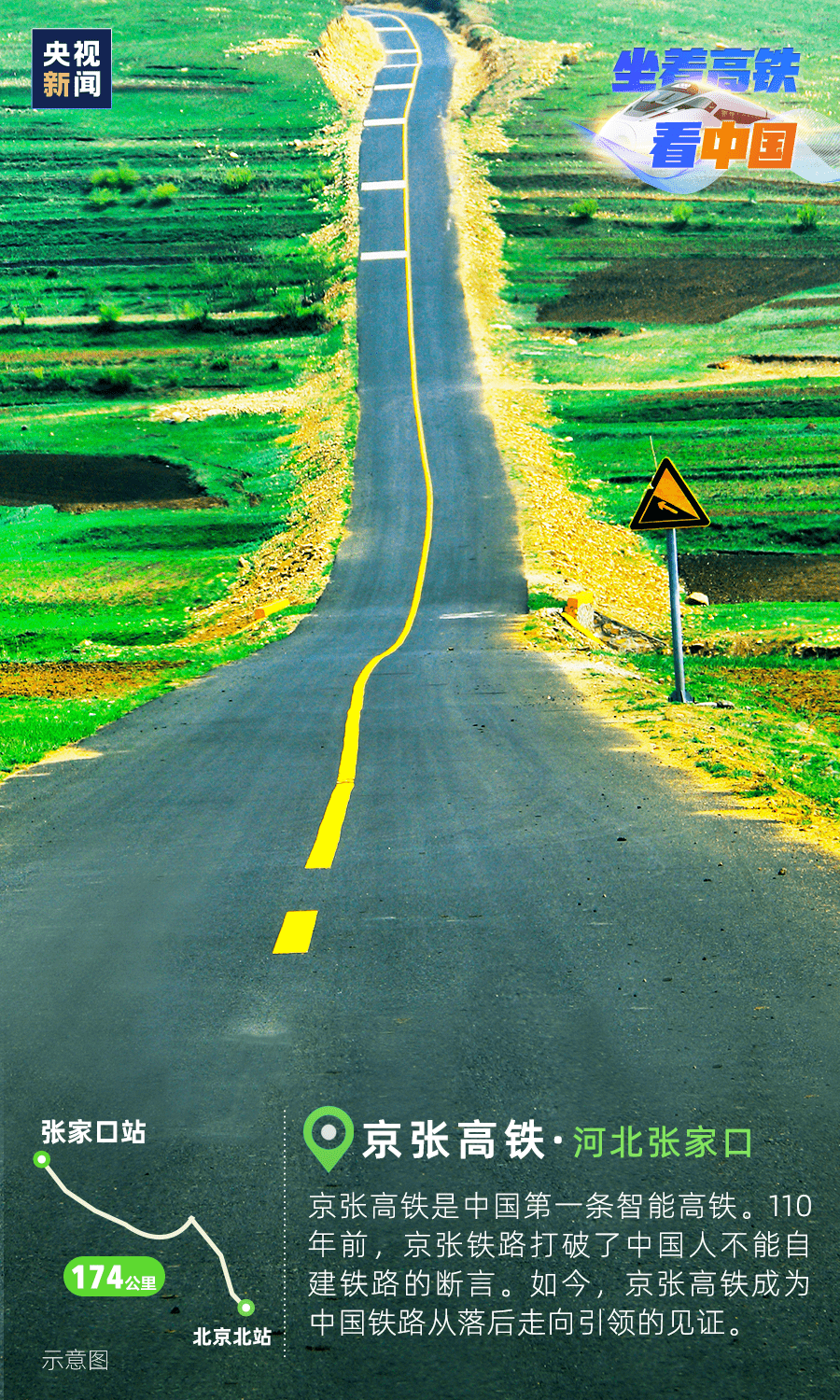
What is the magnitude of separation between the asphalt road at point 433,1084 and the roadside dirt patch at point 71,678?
35.3 ft

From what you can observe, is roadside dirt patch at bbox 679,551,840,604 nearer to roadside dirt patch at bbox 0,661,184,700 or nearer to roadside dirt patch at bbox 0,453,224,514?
roadside dirt patch at bbox 0,661,184,700

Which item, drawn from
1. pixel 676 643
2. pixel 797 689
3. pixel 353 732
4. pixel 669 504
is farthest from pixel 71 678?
pixel 797 689

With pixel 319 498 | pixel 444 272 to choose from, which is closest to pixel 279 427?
pixel 319 498

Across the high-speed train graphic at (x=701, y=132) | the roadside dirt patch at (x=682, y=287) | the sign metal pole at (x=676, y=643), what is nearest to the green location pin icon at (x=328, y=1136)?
the sign metal pole at (x=676, y=643)

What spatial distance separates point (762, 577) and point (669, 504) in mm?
18663

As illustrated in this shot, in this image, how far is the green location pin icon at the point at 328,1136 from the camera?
15.1ft

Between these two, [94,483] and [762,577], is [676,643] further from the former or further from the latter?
[94,483]

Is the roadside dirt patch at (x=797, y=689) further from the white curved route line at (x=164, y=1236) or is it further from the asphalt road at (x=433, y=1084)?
the white curved route line at (x=164, y=1236)

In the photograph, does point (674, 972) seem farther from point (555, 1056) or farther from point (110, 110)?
point (110, 110)

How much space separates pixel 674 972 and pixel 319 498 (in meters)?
37.5

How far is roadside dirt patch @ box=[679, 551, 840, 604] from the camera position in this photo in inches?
1229

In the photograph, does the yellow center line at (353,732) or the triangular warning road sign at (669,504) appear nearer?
the yellow center line at (353,732)

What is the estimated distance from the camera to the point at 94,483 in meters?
45.5

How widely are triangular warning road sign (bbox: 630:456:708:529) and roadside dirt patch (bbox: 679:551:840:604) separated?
16.2 m
